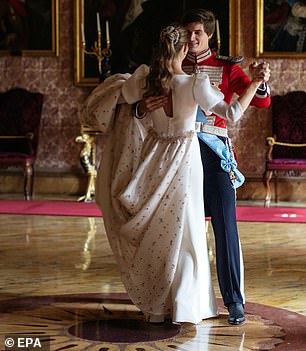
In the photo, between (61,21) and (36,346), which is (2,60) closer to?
(61,21)

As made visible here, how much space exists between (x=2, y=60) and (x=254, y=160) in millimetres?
3728

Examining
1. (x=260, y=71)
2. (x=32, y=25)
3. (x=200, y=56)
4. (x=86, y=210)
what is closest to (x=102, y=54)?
(x=32, y=25)

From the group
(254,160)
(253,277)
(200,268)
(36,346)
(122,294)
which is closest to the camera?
(36,346)

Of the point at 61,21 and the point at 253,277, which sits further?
the point at 61,21

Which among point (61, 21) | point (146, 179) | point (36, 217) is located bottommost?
point (36, 217)

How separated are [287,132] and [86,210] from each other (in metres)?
2.79

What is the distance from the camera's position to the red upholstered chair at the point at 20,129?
37.7 feet

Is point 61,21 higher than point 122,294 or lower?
higher

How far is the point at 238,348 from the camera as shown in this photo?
444 centimetres

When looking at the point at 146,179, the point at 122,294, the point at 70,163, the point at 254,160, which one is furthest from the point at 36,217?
the point at 146,179

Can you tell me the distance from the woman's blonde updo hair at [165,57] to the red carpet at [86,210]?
4846mm

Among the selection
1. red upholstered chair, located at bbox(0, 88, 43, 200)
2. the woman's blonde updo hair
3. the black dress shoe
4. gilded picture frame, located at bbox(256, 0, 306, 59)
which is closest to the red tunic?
the woman's blonde updo hair

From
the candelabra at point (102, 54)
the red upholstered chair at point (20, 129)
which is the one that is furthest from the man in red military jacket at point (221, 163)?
the red upholstered chair at point (20, 129)

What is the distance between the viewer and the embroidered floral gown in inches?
191
